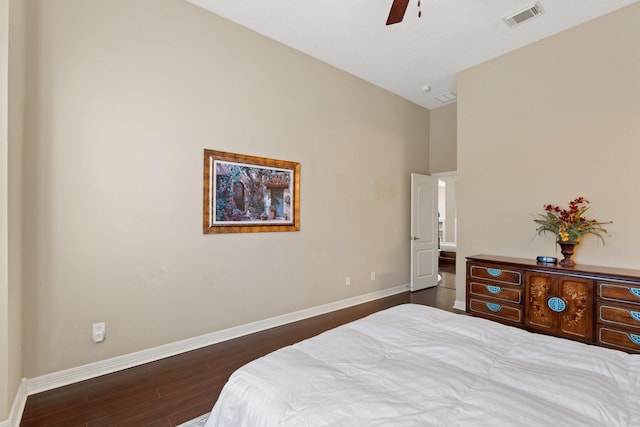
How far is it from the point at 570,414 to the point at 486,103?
3.93 m

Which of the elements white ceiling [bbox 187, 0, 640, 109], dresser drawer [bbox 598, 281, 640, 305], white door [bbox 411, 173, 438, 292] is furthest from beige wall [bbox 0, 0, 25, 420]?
white door [bbox 411, 173, 438, 292]

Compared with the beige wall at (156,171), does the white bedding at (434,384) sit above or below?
below

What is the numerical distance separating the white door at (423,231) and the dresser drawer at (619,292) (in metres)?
2.66

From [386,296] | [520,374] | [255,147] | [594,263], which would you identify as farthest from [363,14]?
[386,296]

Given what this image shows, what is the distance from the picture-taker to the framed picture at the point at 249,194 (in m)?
3.12

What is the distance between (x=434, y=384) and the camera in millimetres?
1183

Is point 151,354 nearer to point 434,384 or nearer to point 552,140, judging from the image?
point 434,384

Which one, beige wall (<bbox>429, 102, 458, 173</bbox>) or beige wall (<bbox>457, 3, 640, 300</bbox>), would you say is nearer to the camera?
beige wall (<bbox>457, 3, 640, 300</bbox>)

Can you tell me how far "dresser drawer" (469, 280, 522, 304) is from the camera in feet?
10.7

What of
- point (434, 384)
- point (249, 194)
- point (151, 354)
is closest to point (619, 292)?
point (434, 384)

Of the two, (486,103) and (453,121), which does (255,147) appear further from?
(453,121)

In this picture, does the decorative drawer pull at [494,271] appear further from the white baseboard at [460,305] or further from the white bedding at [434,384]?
the white bedding at [434,384]

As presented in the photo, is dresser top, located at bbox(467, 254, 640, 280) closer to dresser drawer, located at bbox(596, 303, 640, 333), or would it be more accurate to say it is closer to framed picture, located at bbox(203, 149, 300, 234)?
dresser drawer, located at bbox(596, 303, 640, 333)

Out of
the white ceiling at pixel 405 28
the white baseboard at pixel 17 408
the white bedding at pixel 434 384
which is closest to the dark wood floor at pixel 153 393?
the white baseboard at pixel 17 408
